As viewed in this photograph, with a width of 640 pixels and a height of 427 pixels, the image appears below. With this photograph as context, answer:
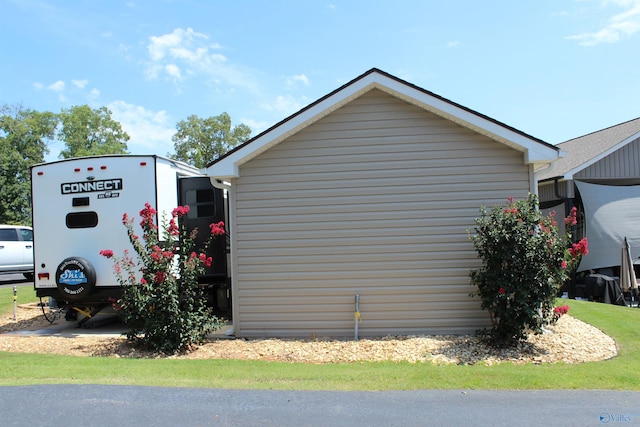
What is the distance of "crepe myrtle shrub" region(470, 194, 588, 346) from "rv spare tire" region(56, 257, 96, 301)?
276 inches

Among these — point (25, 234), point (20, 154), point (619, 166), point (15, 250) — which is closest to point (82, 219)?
point (15, 250)

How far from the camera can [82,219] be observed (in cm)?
912

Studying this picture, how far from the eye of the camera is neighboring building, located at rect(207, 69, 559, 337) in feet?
26.4

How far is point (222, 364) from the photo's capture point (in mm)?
6504

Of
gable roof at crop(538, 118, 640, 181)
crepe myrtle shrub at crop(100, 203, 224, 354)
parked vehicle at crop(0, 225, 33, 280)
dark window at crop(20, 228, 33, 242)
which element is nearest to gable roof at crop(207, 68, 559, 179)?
crepe myrtle shrub at crop(100, 203, 224, 354)

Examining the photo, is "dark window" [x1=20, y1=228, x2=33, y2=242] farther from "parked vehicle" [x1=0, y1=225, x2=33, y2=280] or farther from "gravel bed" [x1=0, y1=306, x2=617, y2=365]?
"gravel bed" [x1=0, y1=306, x2=617, y2=365]

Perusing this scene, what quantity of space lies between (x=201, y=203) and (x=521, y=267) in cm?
639

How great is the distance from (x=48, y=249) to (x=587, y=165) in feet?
45.3

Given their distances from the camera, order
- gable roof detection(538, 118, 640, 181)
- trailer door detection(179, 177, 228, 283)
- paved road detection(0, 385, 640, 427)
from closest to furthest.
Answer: paved road detection(0, 385, 640, 427) < trailer door detection(179, 177, 228, 283) < gable roof detection(538, 118, 640, 181)

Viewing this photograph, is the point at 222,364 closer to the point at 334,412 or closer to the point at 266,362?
the point at 266,362

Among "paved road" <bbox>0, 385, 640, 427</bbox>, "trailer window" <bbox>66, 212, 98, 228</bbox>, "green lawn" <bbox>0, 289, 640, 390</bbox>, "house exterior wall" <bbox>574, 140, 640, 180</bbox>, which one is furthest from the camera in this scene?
"house exterior wall" <bbox>574, 140, 640, 180</bbox>

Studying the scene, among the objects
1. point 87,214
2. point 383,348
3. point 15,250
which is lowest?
point 383,348

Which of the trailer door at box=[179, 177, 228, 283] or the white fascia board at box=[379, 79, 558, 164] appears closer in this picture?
the white fascia board at box=[379, 79, 558, 164]

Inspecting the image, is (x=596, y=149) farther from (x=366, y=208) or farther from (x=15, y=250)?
(x=15, y=250)
